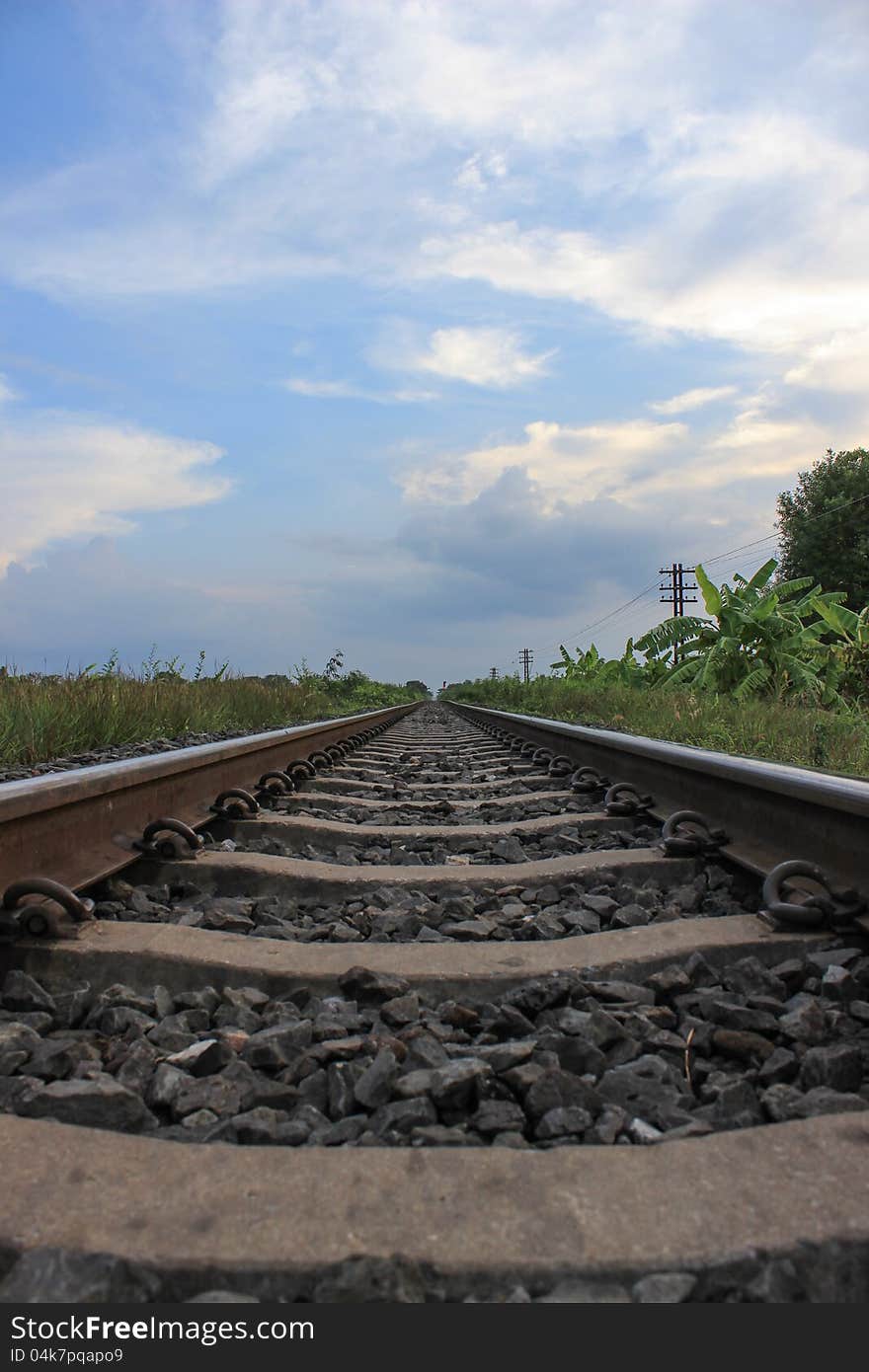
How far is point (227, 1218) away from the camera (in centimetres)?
95

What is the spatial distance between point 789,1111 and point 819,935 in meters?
0.66

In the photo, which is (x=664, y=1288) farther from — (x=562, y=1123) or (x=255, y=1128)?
(x=255, y=1128)

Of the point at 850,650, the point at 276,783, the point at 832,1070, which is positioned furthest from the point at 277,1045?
the point at 850,650

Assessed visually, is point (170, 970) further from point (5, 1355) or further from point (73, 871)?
point (5, 1355)

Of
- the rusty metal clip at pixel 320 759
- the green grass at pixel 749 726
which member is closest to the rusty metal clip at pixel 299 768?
the rusty metal clip at pixel 320 759

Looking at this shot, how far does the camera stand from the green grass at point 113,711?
5.77 metres

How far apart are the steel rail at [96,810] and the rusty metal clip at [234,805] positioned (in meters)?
0.04

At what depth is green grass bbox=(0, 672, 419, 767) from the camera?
5770mm

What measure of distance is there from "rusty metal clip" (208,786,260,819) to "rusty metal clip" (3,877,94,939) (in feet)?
4.47

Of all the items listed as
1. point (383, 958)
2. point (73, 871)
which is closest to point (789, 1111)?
point (383, 958)

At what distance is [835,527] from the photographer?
40844 mm

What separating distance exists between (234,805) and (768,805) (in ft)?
6.04

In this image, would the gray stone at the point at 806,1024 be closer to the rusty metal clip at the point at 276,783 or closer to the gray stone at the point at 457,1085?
the gray stone at the point at 457,1085

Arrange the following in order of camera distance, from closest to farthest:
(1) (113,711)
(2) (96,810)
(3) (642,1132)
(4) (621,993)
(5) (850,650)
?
(3) (642,1132) < (4) (621,993) < (2) (96,810) < (1) (113,711) < (5) (850,650)
